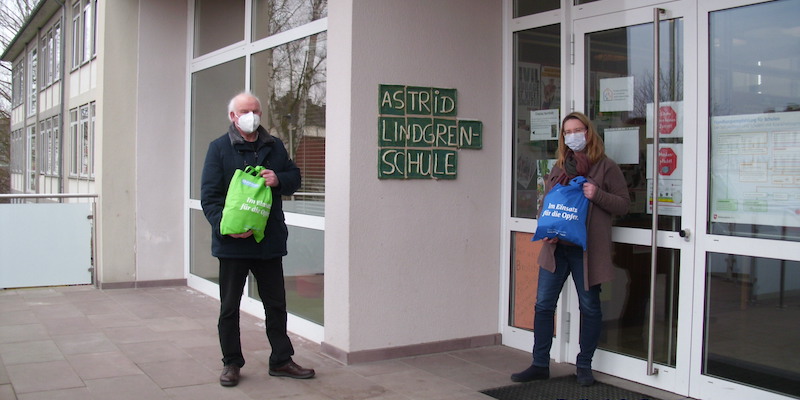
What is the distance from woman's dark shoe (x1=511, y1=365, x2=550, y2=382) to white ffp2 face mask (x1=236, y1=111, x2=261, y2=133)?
231 centimetres

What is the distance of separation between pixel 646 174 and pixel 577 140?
486mm

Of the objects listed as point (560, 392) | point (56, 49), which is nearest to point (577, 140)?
point (560, 392)

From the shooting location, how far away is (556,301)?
493cm

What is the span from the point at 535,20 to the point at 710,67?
151cm

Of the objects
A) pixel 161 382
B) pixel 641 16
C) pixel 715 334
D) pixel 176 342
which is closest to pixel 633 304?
pixel 715 334

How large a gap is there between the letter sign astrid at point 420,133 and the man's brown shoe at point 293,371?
1420 millimetres

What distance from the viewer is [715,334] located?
4398mm

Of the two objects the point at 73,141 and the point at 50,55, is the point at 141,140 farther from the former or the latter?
the point at 50,55

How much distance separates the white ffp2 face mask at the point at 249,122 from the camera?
4.69 metres

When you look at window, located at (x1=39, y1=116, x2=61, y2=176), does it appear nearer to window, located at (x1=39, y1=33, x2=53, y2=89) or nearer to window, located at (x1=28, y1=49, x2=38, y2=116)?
window, located at (x1=39, y1=33, x2=53, y2=89)

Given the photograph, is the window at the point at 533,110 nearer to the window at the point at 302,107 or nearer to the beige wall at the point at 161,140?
the window at the point at 302,107

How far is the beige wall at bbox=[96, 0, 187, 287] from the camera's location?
8.74 meters

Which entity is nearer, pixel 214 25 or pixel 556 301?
pixel 556 301

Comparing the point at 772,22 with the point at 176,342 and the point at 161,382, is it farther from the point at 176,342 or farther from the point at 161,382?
the point at 176,342
